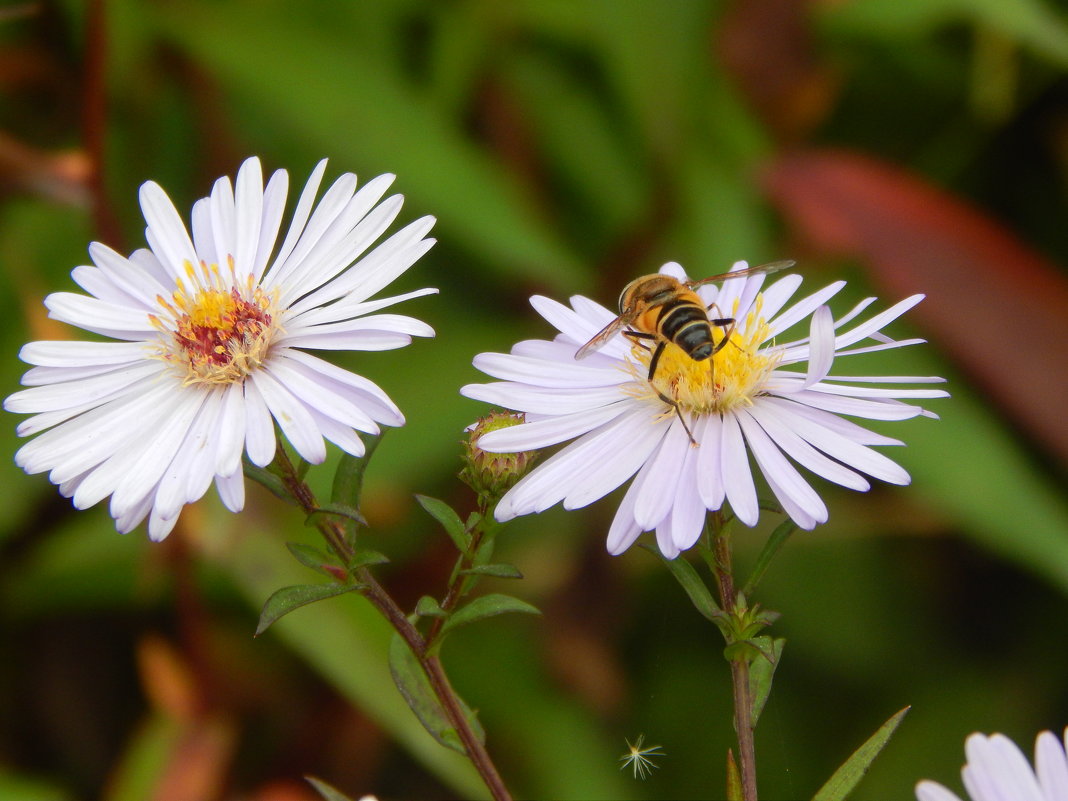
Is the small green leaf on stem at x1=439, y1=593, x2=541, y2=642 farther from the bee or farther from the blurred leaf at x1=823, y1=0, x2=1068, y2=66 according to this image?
the blurred leaf at x1=823, y1=0, x2=1068, y2=66

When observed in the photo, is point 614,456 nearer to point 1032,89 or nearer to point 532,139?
point 532,139

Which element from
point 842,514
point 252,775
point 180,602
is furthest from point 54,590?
point 842,514

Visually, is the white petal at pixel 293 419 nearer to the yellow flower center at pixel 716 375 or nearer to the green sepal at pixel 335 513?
the green sepal at pixel 335 513

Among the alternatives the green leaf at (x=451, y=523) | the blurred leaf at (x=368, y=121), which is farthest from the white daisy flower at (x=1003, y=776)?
the blurred leaf at (x=368, y=121)

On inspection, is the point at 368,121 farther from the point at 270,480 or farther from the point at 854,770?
the point at 854,770

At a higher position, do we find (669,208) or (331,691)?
(669,208)

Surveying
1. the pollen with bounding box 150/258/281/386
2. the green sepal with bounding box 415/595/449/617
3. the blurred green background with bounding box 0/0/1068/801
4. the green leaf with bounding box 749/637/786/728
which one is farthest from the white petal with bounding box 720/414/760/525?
the blurred green background with bounding box 0/0/1068/801
